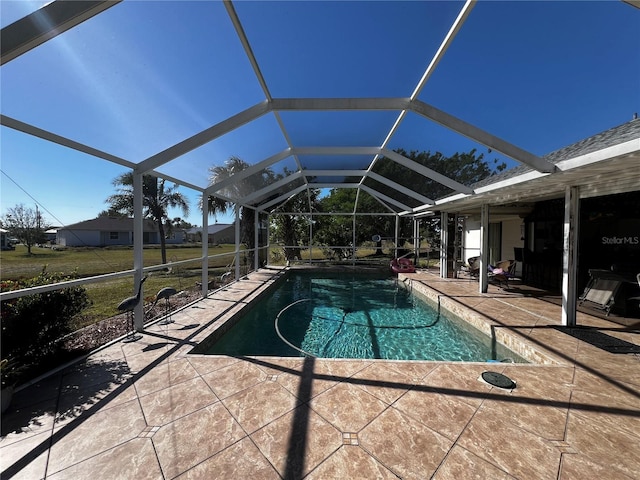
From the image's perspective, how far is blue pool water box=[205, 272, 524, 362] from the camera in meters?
4.54

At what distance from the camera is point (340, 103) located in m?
4.02

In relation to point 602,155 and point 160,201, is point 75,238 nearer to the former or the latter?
point 160,201

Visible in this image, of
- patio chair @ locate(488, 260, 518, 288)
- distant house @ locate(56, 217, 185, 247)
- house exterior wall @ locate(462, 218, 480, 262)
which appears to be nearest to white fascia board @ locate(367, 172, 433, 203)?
patio chair @ locate(488, 260, 518, 288)

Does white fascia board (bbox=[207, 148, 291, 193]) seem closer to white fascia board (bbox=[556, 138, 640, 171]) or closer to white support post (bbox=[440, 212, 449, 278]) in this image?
white fascia board (bbox=[556, 138, 640, 171])

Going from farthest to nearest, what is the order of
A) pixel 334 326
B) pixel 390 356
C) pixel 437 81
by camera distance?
pixel 334 326 < pixel 390 356 < pixel 437 81

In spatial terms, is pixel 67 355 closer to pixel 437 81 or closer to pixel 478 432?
pixel 478 432

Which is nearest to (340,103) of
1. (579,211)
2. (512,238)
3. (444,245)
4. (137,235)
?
(137,235)

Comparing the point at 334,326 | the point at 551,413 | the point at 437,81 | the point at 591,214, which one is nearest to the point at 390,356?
the point at 334,326

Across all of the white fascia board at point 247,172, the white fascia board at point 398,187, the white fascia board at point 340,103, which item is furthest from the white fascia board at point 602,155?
the white fascia board at point 247,172

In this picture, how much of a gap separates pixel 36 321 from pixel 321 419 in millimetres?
3376

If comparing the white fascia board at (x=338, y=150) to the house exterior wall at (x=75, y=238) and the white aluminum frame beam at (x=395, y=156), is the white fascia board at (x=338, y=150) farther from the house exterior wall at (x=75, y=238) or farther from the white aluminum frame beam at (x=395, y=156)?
the house exterior wall at (x=75, y=238)

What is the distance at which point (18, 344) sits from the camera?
269 cm

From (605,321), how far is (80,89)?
324 inches

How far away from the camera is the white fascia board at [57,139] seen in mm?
2277
